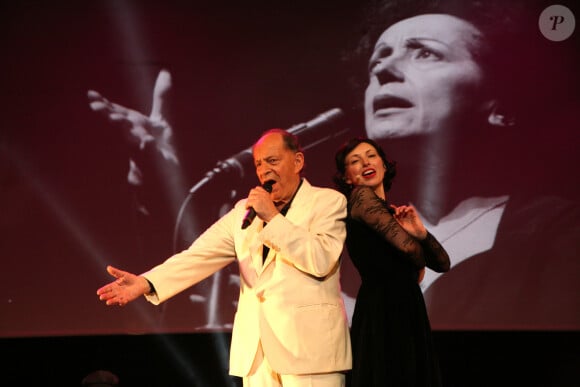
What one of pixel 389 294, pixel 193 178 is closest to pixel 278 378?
pixel 389 294

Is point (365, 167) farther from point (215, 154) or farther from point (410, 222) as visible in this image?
point (215, 154)

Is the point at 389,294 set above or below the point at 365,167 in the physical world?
below

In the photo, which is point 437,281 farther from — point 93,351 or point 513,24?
point 93,351

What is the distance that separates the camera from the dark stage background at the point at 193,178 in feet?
13.2

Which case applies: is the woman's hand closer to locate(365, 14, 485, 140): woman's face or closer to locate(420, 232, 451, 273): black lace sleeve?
locate(420, 232, 451, 273): black lace sleeve

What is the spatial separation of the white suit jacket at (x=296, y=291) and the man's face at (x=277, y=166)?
50mm

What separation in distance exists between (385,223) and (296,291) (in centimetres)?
42

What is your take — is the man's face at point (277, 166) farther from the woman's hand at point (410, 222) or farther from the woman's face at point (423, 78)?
the woman's face at point (423, 78)

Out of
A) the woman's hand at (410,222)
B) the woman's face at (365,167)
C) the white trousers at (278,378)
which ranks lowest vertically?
the white trousers at (278,378)

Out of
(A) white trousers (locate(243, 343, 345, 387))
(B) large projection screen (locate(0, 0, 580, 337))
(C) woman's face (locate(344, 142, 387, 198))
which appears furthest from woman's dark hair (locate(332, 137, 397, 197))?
(B) large projection screen (locate(0, 0, 580, 337))

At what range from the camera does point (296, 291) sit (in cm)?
237

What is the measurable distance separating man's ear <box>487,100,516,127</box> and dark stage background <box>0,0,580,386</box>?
0.28 ft

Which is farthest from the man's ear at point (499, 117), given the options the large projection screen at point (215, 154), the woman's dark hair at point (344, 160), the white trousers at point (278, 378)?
the white trousers at point (278, 378)

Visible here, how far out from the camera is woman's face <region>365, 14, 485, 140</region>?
4.16 meters
